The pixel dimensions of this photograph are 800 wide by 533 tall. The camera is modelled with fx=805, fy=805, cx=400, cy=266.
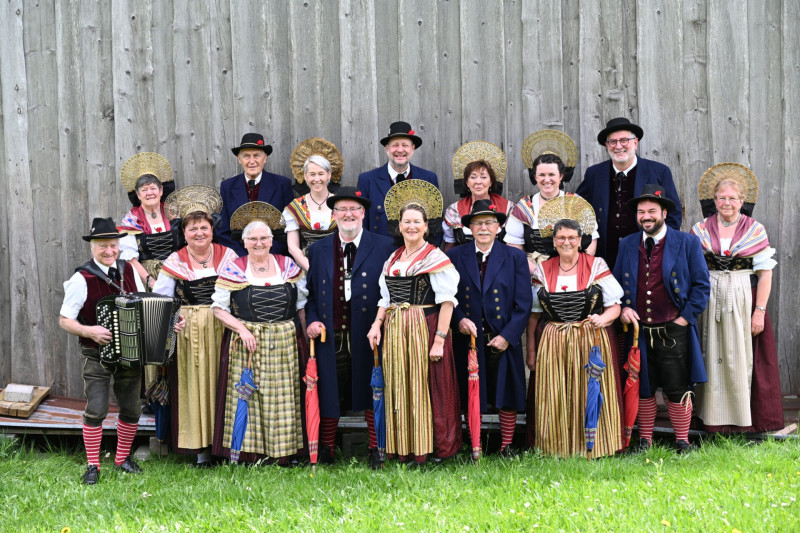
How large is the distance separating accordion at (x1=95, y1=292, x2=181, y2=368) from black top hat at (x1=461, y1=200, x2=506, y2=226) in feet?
6.76

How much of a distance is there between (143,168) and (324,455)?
2.70 meters

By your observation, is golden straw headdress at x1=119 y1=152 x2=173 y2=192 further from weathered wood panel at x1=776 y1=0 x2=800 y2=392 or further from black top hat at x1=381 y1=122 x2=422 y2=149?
weathered wood panel at x1=776 y1=0 x2=800 y2=392

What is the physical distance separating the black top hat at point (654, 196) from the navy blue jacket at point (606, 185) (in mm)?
236

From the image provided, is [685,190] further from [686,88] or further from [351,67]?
[351,67]

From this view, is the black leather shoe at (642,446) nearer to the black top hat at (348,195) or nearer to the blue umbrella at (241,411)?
the black top hat at (348,195)

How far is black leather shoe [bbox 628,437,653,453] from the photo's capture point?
5.38 meters

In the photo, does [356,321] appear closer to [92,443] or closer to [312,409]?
[312,409]

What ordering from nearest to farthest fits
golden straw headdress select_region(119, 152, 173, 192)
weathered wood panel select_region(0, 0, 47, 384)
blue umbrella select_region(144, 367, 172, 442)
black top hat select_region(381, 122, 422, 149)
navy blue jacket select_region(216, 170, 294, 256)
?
blue umbrella select_region(144, 367, 172, 442), black top hat select_region(381, 122, 422, 149), navy blue jacket select_region(216, 170, 294, 256), golden straw headdress select_region(119, 152, 173, 192), weathered wood panel select_region(0, 0, 47, 384)

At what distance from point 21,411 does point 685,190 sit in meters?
5.47

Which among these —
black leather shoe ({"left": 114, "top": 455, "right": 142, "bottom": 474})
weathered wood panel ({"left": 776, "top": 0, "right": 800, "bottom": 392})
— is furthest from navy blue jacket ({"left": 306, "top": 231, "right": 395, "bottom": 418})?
weathered wood panel ({"left": 776, "top": 0, "right": 800, "bottom": 392})

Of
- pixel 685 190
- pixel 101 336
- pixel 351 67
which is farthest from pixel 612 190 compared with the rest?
pixel 101 336

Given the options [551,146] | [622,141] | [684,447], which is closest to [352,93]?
[551,146]

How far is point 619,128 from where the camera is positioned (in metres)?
5.83

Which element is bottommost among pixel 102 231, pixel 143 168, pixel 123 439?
pixel 123 439
